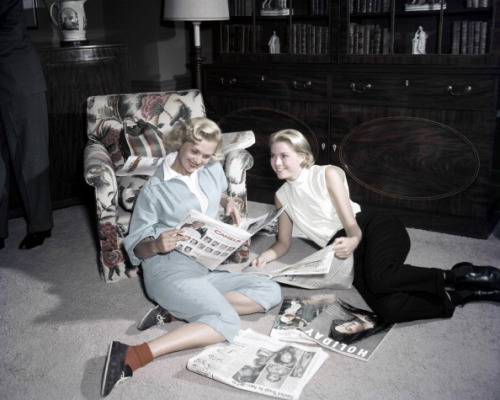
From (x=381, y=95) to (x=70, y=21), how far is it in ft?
6.14

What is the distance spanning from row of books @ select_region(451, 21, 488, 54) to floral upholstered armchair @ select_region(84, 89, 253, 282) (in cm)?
124

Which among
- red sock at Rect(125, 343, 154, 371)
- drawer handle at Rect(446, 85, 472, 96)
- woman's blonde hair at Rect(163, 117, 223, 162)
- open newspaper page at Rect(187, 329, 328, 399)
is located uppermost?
drawer handle at Rect(446, 85, 472, 96)

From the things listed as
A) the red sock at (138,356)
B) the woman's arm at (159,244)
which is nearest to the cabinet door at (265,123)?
the woman's arm at (159,244)

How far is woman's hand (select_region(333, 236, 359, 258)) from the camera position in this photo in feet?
7.32

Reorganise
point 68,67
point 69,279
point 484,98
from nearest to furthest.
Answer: point 69,279
point 484,98
point 68,67

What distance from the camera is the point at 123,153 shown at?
9.45 ft

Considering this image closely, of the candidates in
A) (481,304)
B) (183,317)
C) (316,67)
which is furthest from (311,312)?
(316,67)

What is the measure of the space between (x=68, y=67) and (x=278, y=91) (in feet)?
4.11

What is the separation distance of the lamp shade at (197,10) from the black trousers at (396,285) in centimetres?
176

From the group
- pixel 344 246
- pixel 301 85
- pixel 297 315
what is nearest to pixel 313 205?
pixel 344 246

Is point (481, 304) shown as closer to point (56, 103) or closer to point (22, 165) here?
point (22, 165)

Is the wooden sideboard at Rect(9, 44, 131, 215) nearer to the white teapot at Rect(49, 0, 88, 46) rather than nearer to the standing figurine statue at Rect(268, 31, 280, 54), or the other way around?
the white teapot at Rect(49, 0, 88, 46)

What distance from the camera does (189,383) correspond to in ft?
6.05

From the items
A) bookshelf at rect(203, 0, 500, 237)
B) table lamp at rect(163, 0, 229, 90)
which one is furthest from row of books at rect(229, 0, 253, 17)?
table lamp at rect(163, 0, 229, 90)
